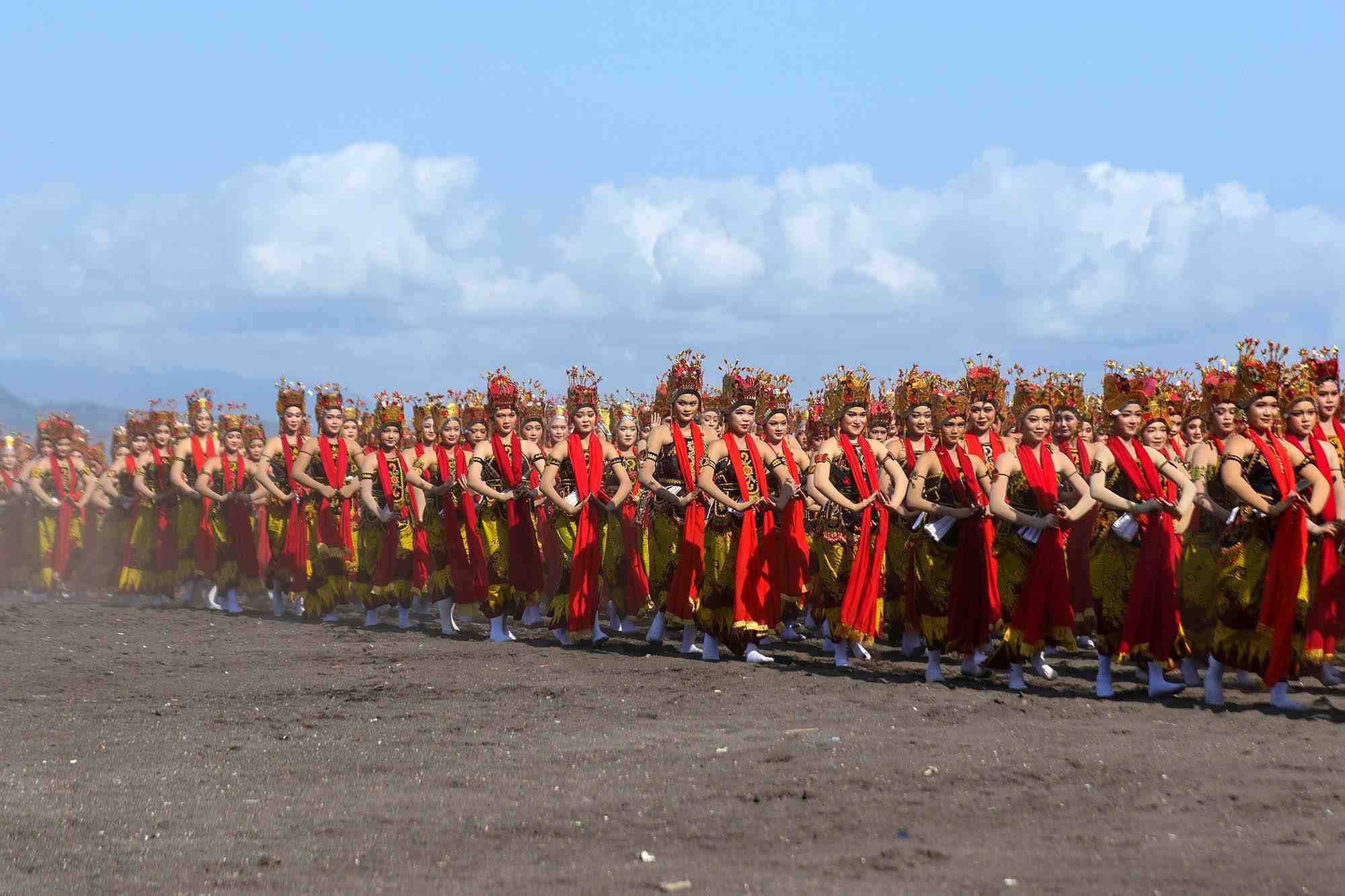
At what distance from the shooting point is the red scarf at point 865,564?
429 inches

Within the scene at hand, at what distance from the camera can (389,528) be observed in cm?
1462

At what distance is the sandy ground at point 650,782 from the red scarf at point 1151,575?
Answer: 0.38 meters

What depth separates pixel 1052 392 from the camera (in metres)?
11.3

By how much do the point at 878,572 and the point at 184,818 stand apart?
218 inches

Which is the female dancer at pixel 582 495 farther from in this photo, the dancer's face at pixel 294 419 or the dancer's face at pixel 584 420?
the dancer's face at pixel 294 419

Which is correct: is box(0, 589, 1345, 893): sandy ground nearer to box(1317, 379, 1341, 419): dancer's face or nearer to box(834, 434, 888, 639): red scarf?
box(834, 434, 888, 639): red scarf

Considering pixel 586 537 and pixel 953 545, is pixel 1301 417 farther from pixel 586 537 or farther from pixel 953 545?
pixel 586 537

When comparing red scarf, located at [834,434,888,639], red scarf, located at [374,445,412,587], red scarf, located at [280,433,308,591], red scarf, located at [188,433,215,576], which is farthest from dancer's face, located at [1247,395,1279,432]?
red scarf, located at [188,433,215,576]

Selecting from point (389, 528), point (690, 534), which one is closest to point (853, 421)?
point (690, 534)

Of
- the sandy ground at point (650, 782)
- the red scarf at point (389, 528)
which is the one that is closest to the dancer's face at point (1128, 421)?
the sandy ground at point (650, 782)

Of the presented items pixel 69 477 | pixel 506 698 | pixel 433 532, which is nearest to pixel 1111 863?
pixel 506 698

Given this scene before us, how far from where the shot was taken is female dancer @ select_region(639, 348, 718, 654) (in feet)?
37.7

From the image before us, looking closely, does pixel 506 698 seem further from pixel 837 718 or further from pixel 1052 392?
pixel 1052 392

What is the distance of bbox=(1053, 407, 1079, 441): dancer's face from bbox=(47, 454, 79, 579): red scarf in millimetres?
12580
